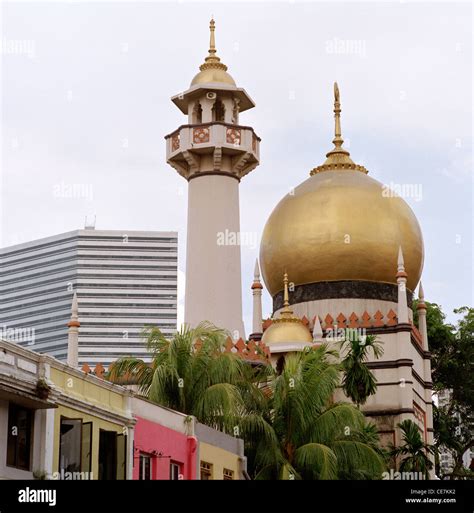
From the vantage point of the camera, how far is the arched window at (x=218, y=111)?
46.3 metres

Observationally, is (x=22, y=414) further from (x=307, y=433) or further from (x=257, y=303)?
(x=257, y=303)

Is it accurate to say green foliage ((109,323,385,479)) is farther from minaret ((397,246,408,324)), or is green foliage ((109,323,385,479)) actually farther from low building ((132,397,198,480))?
minaret ((397,246,408,324))

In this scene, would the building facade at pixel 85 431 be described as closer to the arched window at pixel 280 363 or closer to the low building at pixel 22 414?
the low building at pixel 22 414

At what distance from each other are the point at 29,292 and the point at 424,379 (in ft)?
291

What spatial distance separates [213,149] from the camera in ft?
148

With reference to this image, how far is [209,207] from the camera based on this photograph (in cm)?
4503

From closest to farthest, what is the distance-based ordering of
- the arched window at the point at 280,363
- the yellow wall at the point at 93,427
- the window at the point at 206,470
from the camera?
the yellow wall at the point at 93,427
the window at the point at 206,470
the arched window at the point at 280,363

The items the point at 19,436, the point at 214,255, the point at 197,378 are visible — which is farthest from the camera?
the point at 214,255

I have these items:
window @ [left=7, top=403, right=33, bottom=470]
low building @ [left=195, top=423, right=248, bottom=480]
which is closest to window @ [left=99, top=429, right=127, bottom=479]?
window @ [left=7, top=403, right=33, bottom=470]

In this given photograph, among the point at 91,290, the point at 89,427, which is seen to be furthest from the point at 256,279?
the point at 91,290

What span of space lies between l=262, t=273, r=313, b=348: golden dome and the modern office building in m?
79.9

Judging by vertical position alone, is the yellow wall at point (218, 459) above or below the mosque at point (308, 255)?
below

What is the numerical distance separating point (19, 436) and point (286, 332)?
72.1 feet

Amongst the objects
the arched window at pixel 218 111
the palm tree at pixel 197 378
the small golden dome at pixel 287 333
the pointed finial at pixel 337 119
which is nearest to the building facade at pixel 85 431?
Answer: the palm tree at pixel 197 378
